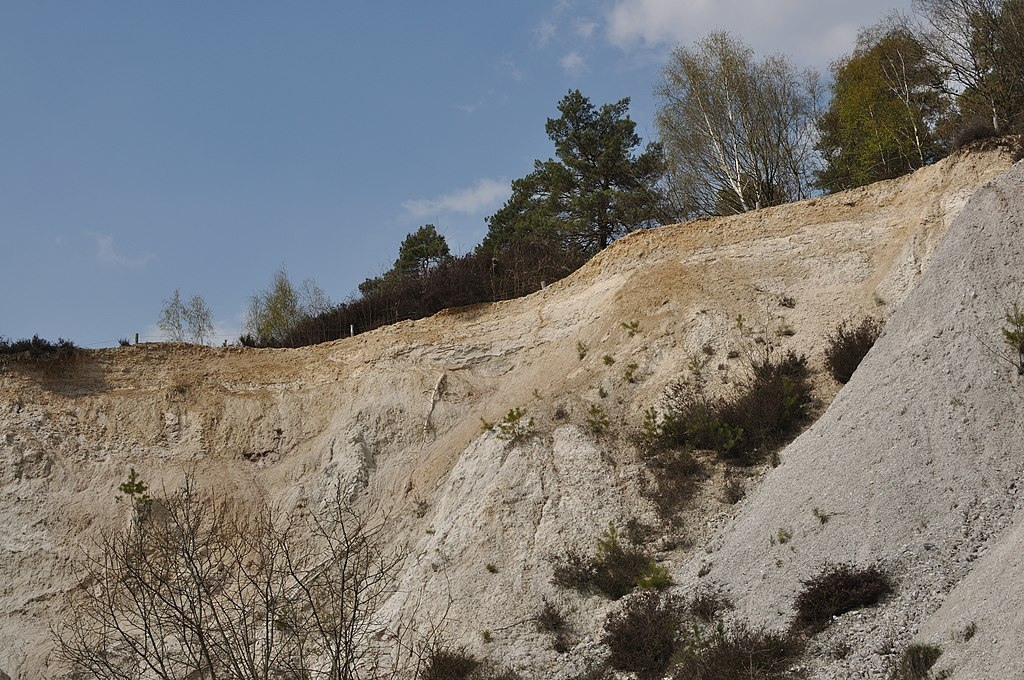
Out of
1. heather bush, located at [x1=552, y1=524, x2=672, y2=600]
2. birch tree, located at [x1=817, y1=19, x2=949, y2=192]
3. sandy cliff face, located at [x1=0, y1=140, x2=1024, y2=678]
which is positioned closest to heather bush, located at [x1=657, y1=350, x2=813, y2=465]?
sandy cliff face, located at [x1=0, y1=140, x2=1024, y2=678]

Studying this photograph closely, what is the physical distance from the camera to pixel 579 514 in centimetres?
1623

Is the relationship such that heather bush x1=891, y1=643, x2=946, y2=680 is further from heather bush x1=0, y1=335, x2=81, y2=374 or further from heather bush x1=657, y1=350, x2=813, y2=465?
heather bush x1=0, y1=335, x2=81, y2=374

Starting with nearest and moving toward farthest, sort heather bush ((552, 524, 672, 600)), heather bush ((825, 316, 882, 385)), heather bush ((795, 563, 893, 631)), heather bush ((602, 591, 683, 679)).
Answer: heather bush ((795, 563, 893, 631)), heather bush ((602, 591, 683, 679)), heather bush ((552, 524, 672, 600)), heather bush ((825, 316, 882, 385))

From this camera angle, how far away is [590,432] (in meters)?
18.0

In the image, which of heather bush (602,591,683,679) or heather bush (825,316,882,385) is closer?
heather bush (602,591,683,679)

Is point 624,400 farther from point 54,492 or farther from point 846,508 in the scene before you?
point 54,492

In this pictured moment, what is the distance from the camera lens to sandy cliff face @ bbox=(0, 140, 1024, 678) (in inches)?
480

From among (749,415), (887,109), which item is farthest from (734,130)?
(749,415)

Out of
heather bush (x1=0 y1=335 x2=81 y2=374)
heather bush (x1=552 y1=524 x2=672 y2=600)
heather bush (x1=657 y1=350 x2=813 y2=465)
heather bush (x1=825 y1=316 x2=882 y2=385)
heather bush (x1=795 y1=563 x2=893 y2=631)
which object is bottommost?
heather bush (x1=795 y1=563 x2=893 y2=631)

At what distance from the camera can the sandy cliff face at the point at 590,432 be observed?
480 inches

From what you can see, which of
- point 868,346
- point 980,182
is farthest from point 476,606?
point 980,182

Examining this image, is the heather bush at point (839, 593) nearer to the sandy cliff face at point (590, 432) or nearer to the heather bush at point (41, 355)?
Answer: the sandy cliff face at point (590, 432)

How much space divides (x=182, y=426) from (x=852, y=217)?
17762 mm

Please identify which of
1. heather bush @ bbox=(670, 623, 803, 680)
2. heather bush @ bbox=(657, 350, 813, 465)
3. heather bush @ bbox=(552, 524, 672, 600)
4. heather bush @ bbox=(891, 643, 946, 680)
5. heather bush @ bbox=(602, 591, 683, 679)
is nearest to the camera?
heather bush @ bbox=(891, 643, 946, 680)
